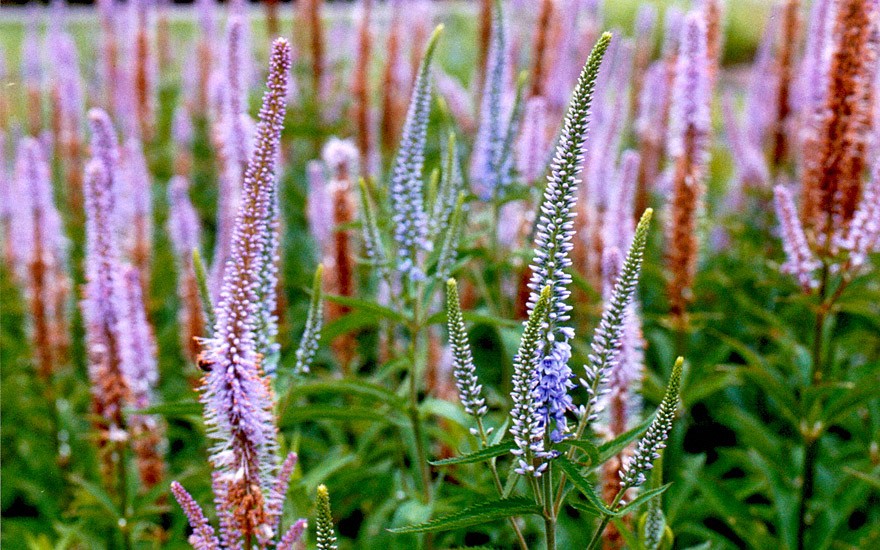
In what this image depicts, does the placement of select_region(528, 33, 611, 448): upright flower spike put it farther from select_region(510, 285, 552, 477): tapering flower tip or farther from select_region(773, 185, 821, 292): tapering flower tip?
select_region(773, 185, 821, 292): tapering flower tip

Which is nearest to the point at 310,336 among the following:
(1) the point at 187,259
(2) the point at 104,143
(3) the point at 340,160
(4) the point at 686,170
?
(2) the point at 104,143

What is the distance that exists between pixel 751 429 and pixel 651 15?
3982 mm

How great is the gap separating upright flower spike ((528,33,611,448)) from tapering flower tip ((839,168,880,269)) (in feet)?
A: 5.39

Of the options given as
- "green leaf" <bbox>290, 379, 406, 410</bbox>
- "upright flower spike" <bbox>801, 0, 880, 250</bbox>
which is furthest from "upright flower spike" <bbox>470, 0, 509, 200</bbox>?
"upright flower spike" <bbox>801, 0, 880, 250</bbox>

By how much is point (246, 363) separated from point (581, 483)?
2.13ft

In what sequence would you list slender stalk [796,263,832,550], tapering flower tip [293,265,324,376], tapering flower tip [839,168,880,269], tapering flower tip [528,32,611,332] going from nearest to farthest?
1. tapering flower tip [528,32,611,332]
2. tapering flower tip [293,265,324,376]
3. tapering flower tip [839,168,880,269]
4. slender stalk [796,263,832,550]

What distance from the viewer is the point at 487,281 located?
454 centimetres

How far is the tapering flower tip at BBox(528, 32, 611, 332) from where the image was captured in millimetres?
1436

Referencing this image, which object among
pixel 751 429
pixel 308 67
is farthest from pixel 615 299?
pixel 308 67

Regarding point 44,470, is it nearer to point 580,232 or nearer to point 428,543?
point 428,543

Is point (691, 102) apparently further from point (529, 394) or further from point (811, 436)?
point (529, 394)

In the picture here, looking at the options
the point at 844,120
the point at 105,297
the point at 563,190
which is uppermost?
the point at 844,120

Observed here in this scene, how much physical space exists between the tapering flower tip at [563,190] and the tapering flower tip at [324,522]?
47 centimetres

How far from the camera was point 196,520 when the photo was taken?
167 cm
